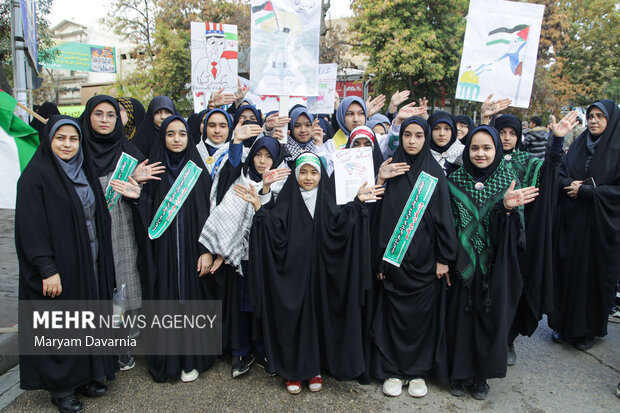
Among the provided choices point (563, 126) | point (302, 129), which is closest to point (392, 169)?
point (302, 129)

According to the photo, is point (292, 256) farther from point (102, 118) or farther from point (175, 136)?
point (102, 118)

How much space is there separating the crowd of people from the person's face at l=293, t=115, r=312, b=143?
60 centimetres

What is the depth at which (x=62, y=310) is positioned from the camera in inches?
111

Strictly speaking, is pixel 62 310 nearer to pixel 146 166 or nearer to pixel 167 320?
pixel 167 320

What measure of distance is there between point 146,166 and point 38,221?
77 cm

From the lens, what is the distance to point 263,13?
3.84 meters

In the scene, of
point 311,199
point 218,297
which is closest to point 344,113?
point 311,199

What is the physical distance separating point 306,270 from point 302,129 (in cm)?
143

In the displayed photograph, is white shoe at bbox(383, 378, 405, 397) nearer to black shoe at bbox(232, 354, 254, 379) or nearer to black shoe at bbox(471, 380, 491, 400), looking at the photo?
black shoe at bbox(471, 380, 491, 400)

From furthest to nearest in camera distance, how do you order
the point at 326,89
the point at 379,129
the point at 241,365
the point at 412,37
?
the point at 412,37 < the point at 326,89 < the point at 379,129 < the point at 241,365

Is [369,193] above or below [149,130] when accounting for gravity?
below

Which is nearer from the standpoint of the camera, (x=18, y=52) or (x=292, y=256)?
(x=292, y=256)

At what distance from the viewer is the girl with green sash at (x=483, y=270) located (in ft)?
9.62

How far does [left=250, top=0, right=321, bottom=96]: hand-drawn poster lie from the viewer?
3.86 m
